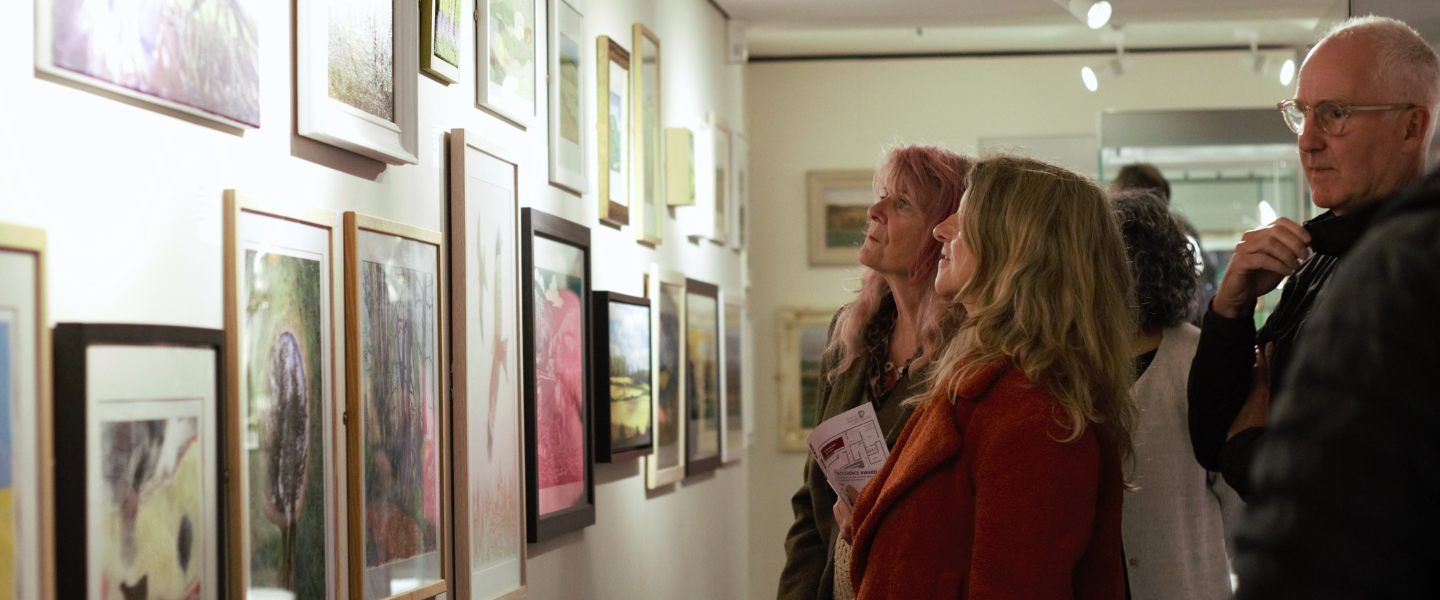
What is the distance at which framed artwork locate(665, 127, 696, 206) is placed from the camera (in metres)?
5.05

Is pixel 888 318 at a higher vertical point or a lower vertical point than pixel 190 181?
lower

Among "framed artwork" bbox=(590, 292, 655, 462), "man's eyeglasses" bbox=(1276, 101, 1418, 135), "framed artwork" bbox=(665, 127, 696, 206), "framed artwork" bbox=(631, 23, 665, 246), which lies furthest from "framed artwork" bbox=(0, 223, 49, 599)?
"framed artwork" bbox=(665, 127, 696, 206)

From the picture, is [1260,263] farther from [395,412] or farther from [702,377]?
[702,377]

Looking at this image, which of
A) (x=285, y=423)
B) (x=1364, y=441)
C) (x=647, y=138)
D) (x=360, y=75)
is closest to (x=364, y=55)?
(x=360, y=75)

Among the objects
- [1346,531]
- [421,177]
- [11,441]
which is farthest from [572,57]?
[1346,531]

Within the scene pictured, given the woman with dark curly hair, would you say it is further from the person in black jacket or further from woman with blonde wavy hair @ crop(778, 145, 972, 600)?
the person in black jacket

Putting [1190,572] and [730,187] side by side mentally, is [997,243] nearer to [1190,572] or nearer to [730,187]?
[1190,572]

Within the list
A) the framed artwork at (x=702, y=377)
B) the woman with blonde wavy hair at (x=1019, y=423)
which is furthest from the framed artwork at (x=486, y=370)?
the framed artwork at (x=702, y=377)

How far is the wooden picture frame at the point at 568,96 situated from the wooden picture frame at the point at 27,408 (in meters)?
2.17

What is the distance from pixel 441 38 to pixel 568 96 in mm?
1024

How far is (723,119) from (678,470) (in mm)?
1881

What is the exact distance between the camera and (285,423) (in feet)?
6.81

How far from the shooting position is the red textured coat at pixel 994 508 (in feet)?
6.16

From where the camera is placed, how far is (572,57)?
386cm
